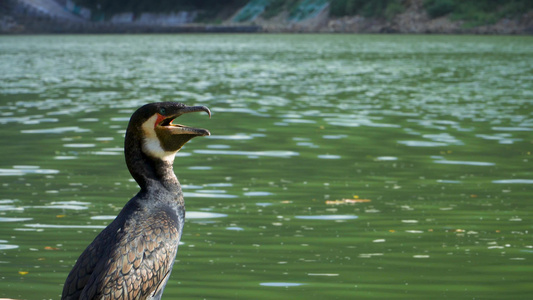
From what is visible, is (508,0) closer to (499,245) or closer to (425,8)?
(425,8)

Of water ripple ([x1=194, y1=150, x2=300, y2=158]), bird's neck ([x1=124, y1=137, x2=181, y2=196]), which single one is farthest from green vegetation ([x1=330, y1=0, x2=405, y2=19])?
bird's neck ([x1=124, y1=137, x2=181, y2=196])

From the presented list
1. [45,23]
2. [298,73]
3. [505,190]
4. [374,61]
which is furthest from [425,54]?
[45,23]

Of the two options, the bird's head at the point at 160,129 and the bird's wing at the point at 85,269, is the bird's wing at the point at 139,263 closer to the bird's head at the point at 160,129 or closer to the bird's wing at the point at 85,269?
the bird's wing at the point at 85,269

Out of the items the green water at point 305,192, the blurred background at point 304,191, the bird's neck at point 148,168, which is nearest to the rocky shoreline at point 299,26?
the blurred background at point 304,191

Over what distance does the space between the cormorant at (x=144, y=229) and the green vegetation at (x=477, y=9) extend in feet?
294

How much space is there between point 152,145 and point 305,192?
7.45 meters

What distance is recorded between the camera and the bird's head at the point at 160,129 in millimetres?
5914

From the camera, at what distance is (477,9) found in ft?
317

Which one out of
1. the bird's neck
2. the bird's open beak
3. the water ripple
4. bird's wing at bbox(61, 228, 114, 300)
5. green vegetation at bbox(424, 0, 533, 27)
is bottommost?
green vegetation at bbox(424, 0, 533, 27)

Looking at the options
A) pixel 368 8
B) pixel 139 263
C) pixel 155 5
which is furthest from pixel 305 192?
pixel 155 5

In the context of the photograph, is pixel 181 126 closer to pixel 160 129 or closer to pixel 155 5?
pixel 160 129

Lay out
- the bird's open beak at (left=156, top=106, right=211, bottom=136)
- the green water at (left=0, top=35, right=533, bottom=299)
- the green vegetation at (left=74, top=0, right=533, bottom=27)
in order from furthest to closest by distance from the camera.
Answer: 1. the green vegetation at (left=74, top=0, right=533, bottom=27)
2. the green water at (left=0, top=35, right=533, bottom=299)
3. the bird's open beak at (left=156, top=106, right=211, bottom=136)

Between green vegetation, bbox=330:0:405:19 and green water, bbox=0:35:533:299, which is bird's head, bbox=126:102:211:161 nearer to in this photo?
green water, bbox=0:35:533:299

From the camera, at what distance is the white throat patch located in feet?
19.6
